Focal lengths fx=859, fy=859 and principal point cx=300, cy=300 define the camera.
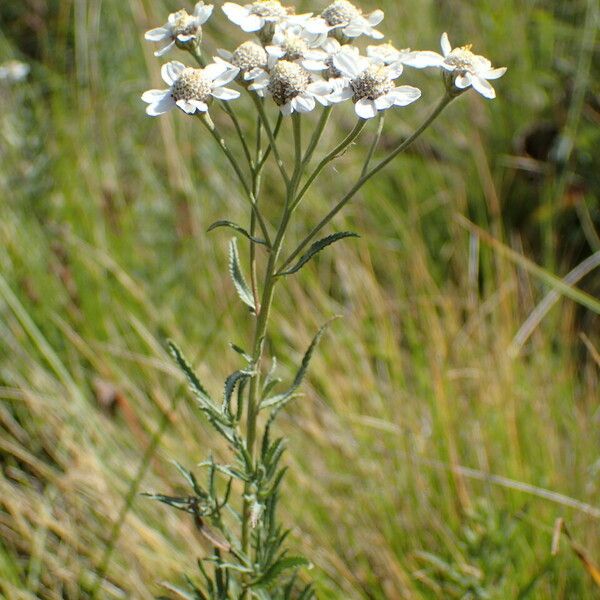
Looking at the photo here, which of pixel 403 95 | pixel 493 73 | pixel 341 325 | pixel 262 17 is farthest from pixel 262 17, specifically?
pixel 341 325

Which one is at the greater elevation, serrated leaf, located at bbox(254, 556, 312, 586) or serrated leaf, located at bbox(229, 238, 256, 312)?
serrated leaf, located at bbox(229, 238, 256, 312)

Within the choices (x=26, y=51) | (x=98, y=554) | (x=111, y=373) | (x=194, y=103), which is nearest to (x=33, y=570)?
(x=98, y=554)

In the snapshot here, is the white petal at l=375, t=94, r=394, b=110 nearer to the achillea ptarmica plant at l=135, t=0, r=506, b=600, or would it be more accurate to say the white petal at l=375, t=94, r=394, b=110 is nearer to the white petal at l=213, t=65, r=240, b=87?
the achillea ptarmica plant at l=135, t=0, r=506, b=600

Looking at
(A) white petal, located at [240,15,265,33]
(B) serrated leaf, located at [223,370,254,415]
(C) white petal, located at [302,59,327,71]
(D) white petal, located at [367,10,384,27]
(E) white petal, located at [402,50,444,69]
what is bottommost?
(B) serrated leaf, located at [223,370,254,415]

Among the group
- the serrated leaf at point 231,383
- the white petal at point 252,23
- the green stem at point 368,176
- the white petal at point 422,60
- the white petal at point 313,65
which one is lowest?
the serrated leaf at point 231,383

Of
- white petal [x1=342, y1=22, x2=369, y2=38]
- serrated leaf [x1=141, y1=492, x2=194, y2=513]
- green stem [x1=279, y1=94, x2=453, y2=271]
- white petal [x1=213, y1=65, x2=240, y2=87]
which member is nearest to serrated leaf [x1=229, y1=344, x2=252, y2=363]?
green stem [x1=279, y1=94, x2=453, y2=271]

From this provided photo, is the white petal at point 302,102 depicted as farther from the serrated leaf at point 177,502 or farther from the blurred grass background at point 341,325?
the blurred grass background at point 341,325

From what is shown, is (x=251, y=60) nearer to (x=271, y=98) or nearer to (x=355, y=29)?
(x=271, y=98)

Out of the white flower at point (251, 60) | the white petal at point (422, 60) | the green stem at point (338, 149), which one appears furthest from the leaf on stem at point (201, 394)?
the white petal at point (422, 60)
